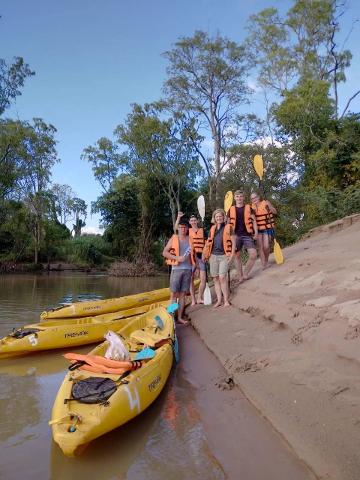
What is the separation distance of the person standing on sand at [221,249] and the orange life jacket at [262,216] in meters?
0.98

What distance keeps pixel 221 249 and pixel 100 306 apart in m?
3.35

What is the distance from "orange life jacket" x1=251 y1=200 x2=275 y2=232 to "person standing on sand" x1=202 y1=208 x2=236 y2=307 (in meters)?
0.98

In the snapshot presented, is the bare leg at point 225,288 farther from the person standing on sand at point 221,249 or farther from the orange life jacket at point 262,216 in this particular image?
the orange life jacket at point 262,216

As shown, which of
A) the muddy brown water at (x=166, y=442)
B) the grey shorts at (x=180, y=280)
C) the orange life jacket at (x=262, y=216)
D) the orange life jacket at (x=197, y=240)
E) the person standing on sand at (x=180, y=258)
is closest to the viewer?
the muddy brown water at (x=166, y=442)

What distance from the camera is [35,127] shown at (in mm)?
28406

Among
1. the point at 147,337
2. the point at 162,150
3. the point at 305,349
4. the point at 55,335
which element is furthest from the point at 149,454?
the point at 162,150

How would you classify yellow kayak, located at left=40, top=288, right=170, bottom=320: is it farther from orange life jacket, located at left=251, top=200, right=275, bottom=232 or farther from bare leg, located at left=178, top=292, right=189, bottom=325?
orange life jacket, located at left=251, top=200, right=275, bottom=232

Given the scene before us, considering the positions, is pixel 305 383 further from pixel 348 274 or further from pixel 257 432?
pixel 348 274

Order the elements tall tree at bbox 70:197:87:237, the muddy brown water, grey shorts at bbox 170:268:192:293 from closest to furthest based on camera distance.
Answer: the muddy brown water → grey shorts at bbox 170:268:192:293 → tall tree at bbox 70:197:87:237

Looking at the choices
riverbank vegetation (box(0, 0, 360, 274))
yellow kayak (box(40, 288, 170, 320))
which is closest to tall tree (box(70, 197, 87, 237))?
riverbank vegetation (box(0, 0, 360, 274))

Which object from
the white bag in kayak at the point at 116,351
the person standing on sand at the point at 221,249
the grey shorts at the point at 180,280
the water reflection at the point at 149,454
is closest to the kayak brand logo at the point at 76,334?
the grey shorts at the point at 180,280

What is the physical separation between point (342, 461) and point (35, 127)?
29.2 metres

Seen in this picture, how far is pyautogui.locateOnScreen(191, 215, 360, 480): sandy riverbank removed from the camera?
9.88ft

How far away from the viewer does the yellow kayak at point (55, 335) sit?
6039 mm
